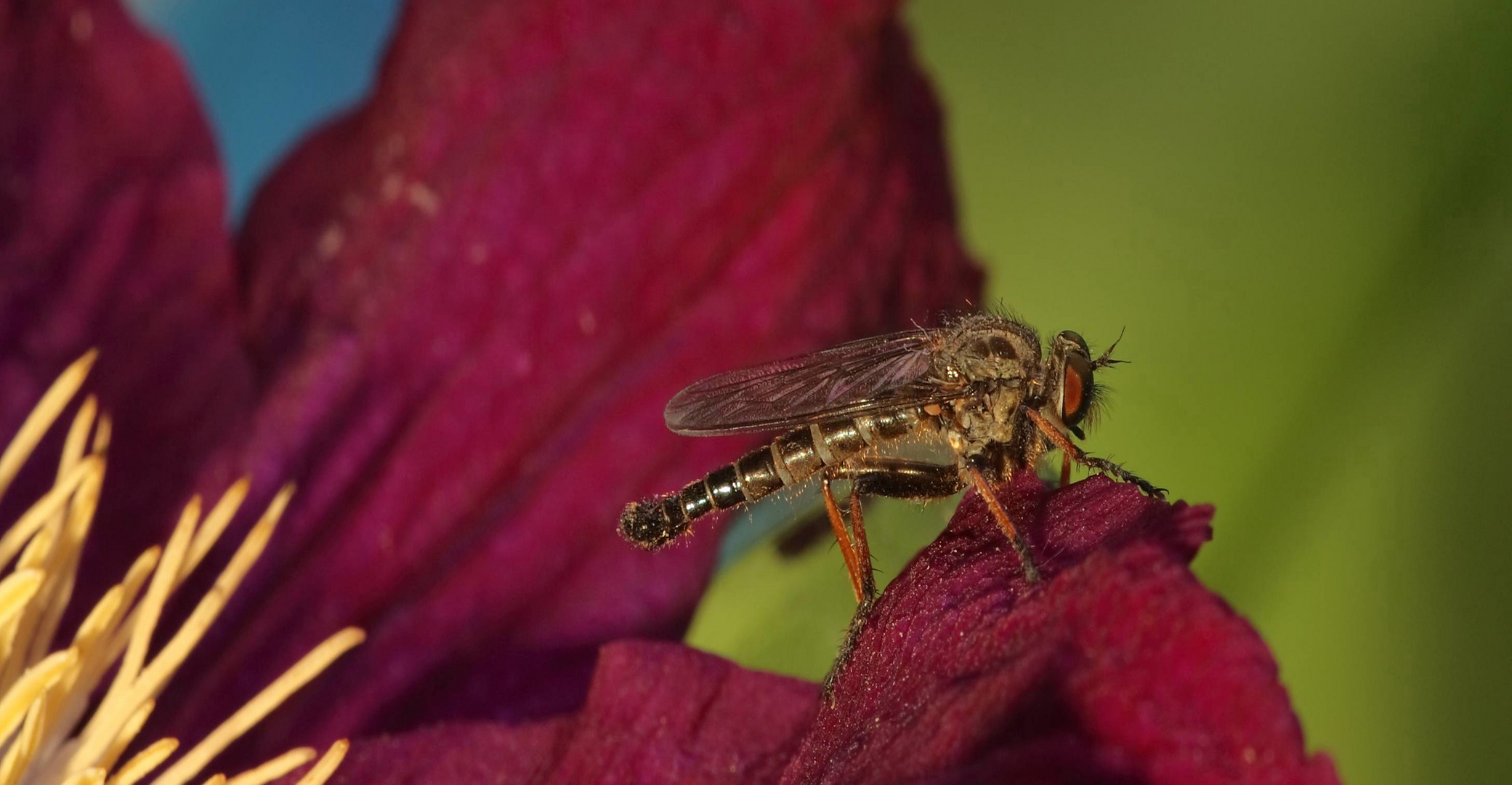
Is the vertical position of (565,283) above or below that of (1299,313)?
below

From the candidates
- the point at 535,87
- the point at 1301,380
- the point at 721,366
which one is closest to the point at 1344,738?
the point at 1301,380

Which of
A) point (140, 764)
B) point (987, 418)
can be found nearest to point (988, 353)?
point (987, 418)

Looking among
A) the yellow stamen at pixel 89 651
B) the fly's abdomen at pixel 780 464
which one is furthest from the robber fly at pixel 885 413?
the yellow stamen at pixel 89 651

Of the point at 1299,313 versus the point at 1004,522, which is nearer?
the point at 1004,522

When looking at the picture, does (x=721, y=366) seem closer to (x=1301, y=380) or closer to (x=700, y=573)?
(x=700, y=573)

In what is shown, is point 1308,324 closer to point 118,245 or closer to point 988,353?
point 988,353

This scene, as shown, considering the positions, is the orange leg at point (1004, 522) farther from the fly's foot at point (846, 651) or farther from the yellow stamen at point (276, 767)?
the yellow stamen at point (276, 767)

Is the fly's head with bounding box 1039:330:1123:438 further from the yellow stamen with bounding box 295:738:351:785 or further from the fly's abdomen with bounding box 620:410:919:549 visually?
the yellow stamen with bounding box 295:738:351:785
